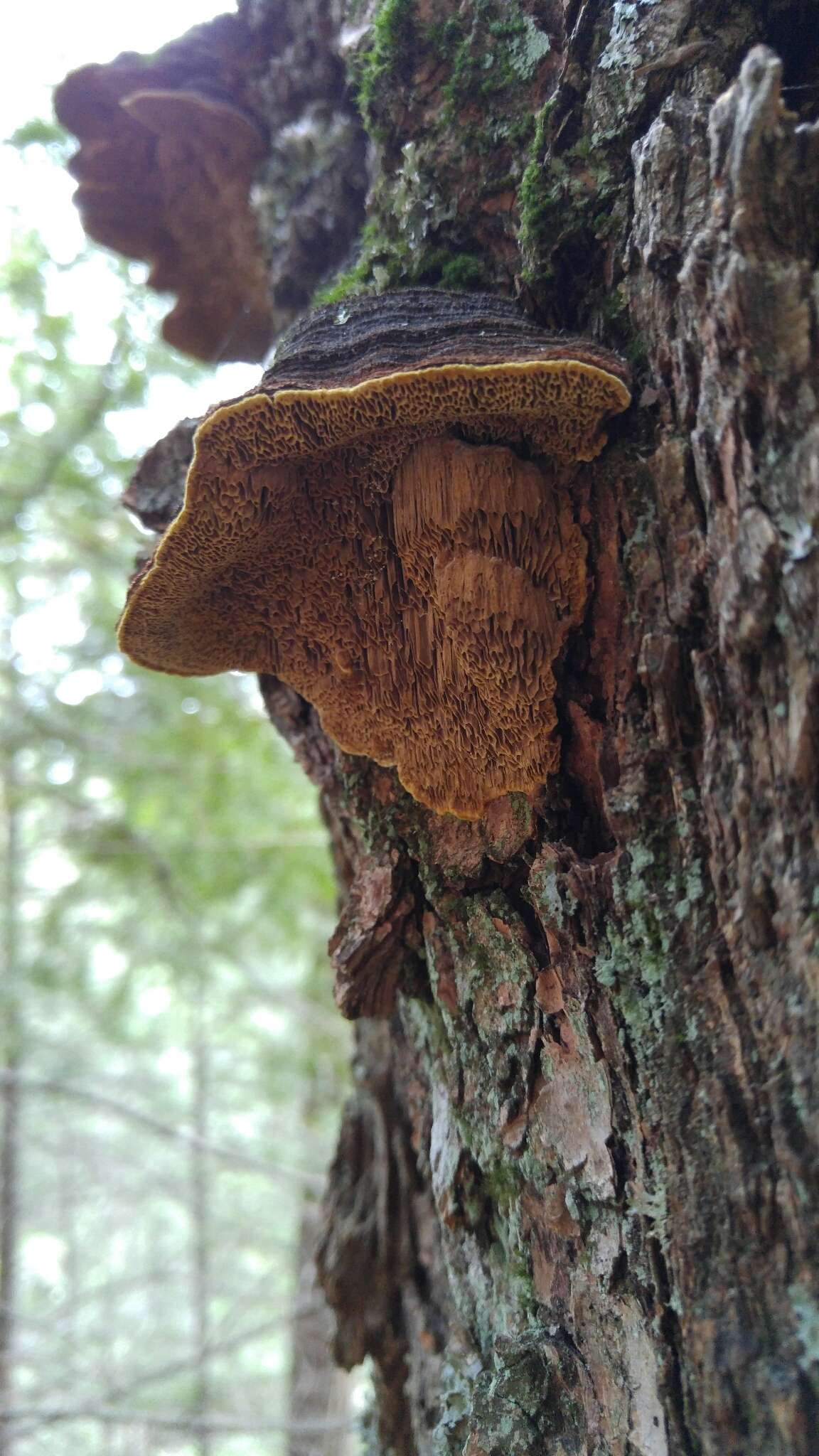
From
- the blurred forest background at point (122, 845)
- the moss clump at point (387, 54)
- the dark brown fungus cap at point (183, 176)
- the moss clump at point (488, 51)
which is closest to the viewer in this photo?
the moss clump at point (488, 51)

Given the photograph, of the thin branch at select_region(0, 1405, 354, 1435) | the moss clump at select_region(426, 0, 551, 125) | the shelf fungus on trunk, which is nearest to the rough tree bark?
the moss clump at select_region(426, 0, 551, 125)

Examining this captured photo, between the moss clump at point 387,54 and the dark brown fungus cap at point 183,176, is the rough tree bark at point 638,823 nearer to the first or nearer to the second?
the moss clump at point 387,54

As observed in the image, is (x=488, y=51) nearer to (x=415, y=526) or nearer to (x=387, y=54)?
(x=387, y=54)

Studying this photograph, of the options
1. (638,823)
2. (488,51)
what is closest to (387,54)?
(488,51)

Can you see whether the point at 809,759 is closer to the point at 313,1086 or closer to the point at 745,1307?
the point at 745,1307

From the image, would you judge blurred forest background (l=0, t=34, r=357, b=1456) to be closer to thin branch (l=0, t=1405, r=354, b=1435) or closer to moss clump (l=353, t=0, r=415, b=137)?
thin branch (l=0, t=1405, r=354, b=1435)

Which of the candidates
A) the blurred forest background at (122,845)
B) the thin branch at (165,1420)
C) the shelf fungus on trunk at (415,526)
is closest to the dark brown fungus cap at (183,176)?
the blurred forest background at (122,845)
